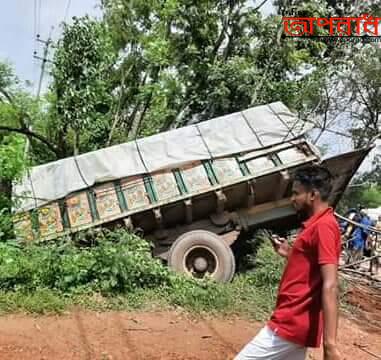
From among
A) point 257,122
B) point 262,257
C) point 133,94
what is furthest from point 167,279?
point 133,94

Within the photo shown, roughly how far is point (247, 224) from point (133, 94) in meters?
9.12

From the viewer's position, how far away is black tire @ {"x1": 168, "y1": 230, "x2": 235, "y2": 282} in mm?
7371

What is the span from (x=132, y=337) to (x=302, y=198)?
10.1 feet

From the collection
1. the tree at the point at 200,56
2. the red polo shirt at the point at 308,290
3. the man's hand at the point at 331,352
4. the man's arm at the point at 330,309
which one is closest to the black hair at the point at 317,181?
the red polo shirt at the point at 308,290

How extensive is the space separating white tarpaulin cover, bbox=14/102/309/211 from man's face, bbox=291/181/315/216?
504 cm

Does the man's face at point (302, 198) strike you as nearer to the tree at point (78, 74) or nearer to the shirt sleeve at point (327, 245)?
the shirt sleeve at point (327, 245)

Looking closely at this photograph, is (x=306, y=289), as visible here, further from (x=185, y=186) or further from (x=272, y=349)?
(x=185, y=186)

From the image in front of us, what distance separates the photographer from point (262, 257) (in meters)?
7.02

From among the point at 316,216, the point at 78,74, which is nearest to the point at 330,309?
the point at 316,216

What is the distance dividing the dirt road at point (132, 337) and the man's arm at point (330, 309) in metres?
2.66

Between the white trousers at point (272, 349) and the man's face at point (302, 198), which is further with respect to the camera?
the man's face at point (302, 198)

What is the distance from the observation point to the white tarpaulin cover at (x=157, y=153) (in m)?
7.40

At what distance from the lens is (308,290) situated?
7.41ft

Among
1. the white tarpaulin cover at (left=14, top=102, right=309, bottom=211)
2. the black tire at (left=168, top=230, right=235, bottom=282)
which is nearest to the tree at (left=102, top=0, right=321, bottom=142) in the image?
the white tarpaulin cover at (left=14, top=102, right=309, bottom=211)
